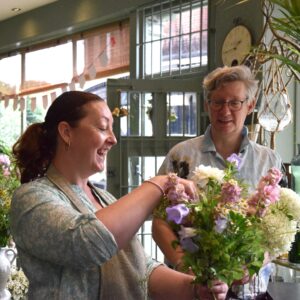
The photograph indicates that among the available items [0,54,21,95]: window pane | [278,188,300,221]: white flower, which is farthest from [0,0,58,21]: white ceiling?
[278,188,300,221]: white flower

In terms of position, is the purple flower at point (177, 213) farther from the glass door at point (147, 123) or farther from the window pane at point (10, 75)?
the window pane at point (10, 75)

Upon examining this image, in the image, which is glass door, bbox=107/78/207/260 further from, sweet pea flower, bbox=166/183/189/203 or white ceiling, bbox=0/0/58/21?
sweet pea flower, bbox=166/183/189/203

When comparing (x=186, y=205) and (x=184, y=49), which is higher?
(x=184, y=49)

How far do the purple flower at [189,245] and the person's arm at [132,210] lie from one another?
0.09 m

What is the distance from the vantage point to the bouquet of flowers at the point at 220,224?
3.52 ft

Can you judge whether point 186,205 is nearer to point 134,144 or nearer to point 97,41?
point 134,144

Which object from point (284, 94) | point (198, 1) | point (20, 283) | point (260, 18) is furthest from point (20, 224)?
point (198, 1)

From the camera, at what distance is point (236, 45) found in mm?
4387

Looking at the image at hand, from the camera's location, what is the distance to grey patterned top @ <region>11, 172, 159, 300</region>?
3.65 ft

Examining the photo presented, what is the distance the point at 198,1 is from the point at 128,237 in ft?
13.9

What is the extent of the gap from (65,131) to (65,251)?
300mm

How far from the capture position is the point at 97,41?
683cm

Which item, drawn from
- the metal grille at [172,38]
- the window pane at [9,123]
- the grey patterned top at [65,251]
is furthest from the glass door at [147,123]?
the window pane at [9,123]

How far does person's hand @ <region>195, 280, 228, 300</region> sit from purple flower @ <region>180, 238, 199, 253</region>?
0.23ft
